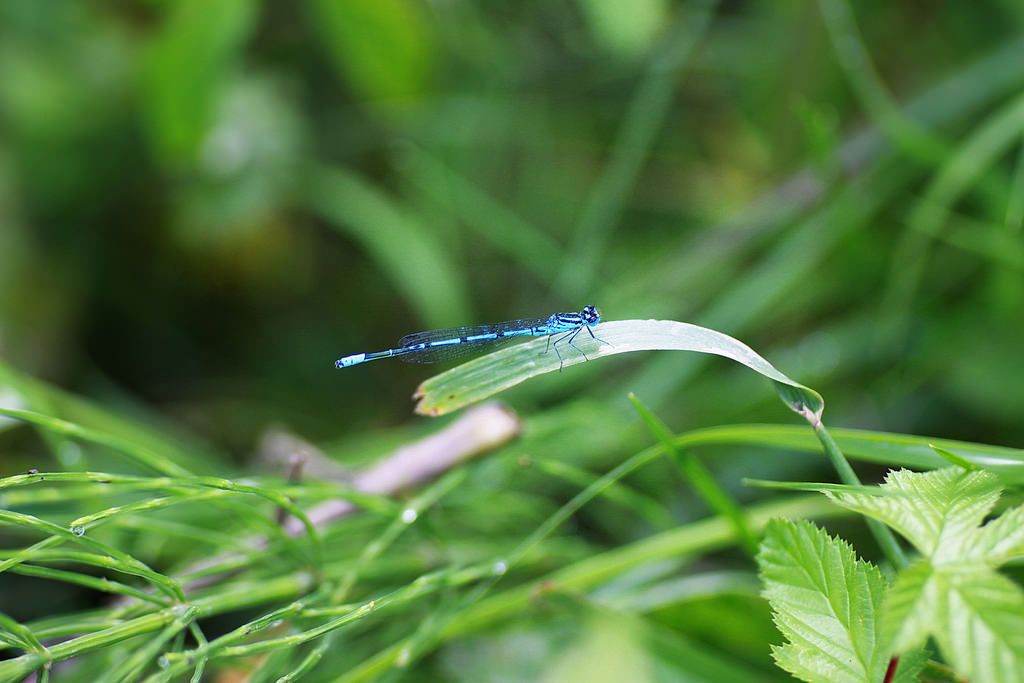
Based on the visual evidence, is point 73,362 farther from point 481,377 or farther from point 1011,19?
point 1011,19

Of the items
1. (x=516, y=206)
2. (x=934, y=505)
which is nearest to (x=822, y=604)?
(x=934, y=505)

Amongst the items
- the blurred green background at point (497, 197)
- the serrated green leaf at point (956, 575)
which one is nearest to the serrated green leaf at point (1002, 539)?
the serrated green leaf at point (956, 575)

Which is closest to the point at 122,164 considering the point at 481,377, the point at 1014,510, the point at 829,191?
the point at 481,377

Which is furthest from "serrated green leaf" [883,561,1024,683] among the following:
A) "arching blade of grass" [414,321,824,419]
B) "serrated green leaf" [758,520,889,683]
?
"arching blade of grass" [414,321,824,419]

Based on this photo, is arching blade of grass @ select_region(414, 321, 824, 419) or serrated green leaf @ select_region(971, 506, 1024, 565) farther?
arching blade of grass @ select_region(414, 321, 824, 419)

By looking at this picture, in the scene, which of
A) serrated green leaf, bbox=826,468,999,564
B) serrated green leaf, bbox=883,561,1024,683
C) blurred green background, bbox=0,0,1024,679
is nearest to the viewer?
serrated green leaf, bbox=883,561,1024,683

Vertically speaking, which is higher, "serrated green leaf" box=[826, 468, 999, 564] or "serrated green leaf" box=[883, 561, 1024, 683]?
"serrated green leaf" box=[826, 468, 999, 564]

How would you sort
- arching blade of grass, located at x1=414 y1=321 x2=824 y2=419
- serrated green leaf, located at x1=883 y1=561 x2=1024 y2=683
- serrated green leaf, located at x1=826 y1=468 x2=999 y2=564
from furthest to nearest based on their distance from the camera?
arching blade of grass, located at x1=414 y1=321 x2=824 y2=419, serrated green leaf, located at x1=826 y1=468 x2=999 y2=564, serrated green leaf, located at x1=883 y1=561 x2=1024 y2=683

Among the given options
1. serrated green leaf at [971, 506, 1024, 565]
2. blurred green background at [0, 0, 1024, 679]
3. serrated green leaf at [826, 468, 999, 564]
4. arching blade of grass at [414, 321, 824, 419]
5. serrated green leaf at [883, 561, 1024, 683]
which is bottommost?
serrated green leaf at [883, 561, 1024, 683]

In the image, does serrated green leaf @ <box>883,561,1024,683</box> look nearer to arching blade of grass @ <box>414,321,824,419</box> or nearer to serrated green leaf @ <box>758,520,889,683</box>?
serrated green leaf @ <box>758,520,889,683</box>
